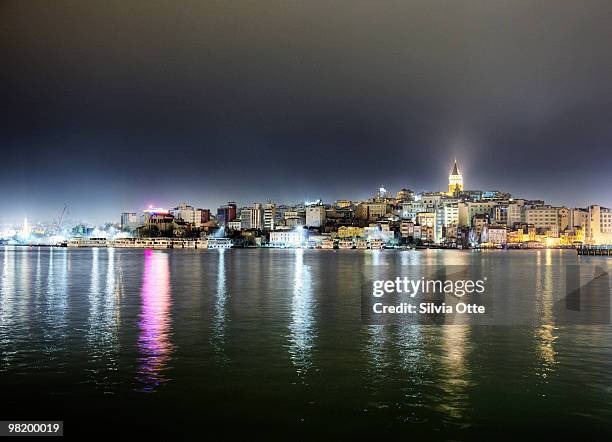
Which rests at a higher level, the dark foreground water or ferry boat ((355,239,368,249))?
the dark foreground water

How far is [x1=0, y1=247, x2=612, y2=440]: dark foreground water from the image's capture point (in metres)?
8.14

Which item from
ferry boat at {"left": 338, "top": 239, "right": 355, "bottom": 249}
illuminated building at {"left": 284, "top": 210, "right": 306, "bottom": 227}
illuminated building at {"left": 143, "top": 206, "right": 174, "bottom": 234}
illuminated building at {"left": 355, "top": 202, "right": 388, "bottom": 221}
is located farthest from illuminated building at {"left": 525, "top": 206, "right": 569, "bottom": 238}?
illuminated building at {"left": 143, "top": 206, "right": 174, "bottom": 234}

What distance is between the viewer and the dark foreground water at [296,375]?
320 inches

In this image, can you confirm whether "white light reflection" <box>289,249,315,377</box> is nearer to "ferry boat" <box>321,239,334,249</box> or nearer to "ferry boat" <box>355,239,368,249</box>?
"ferry boat" <box>355,239,368,249</box>

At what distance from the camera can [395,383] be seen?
32.7ft

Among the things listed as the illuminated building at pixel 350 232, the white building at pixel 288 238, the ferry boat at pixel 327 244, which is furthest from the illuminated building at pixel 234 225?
the ferry boat at pixel 327 244

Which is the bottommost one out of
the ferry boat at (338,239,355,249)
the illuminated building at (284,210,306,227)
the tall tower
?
the ferry boat at (338,239,355,249)

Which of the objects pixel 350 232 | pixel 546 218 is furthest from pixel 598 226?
pixel 350 232

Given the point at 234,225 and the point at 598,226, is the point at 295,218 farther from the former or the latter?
the point at 598,226

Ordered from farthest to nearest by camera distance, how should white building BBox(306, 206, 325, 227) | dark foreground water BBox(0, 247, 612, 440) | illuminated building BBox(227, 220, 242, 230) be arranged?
illuminated building BBox(227, 220, 242, 230) → white building BBox(306, 206, 325, 227) → dark foreground water BBox(0, 247, 612, 440)

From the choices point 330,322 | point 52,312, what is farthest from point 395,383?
point 52,312

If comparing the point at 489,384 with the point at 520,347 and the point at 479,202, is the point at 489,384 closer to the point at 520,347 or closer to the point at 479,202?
the point at 520,347

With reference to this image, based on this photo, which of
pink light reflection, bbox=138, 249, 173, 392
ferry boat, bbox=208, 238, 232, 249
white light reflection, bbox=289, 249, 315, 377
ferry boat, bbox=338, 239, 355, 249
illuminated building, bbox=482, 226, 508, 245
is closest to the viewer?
pink light reflection, bbox=138, 249, 173, 392

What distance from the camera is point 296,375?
10.5 meters
